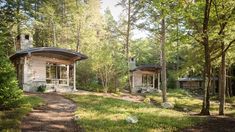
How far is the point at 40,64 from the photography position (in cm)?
3391

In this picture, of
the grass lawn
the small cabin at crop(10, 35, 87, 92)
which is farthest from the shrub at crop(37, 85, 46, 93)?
the grass lawn

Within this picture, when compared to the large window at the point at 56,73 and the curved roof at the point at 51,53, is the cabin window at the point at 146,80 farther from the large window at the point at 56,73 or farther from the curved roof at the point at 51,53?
the curved roof at the point at 51,53

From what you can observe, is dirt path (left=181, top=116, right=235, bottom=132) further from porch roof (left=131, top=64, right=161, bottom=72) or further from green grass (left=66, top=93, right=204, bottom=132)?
porch roof (left=131, top=64, right=161, bottom=72)

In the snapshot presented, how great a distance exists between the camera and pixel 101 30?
190 feet

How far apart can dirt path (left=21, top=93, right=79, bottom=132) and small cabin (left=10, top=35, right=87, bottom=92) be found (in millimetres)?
12250

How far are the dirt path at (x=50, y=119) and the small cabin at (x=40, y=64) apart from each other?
40.2ft

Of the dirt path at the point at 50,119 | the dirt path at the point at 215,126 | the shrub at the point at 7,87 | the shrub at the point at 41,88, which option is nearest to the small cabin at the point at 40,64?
the shrub at the point at 41,88

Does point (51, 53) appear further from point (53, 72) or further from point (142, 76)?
point (142, 76)

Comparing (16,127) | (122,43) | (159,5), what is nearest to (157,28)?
(159,5)

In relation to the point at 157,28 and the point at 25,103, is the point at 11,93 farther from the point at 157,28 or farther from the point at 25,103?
the point at 157,28

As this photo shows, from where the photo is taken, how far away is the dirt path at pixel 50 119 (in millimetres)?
14102

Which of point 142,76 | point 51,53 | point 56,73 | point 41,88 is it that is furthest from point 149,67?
point 41,88

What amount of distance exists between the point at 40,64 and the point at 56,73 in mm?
3488

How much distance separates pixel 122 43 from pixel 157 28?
91.3 feet
